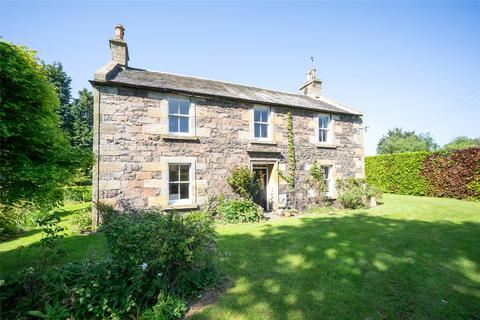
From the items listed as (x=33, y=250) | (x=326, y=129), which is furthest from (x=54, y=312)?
(x=326, y=129)

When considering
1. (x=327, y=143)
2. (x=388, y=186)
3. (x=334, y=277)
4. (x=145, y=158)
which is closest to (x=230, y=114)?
(x=145, y=158)

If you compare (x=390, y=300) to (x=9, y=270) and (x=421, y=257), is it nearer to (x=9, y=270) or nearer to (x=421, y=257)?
(x=421, y=257)

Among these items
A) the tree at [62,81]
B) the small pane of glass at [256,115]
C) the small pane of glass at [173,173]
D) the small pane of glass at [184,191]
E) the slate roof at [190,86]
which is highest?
the tree at [62,81]

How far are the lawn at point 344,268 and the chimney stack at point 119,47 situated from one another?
7.99m

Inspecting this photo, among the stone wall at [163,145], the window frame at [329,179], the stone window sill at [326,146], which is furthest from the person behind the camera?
the window frame at [329,179]

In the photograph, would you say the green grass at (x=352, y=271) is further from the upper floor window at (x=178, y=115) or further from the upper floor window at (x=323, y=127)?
the upper floor window at (x=323, y=127)

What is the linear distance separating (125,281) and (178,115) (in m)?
7.58

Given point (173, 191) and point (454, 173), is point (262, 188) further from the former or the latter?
point (454, 173)

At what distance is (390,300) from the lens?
12.3 feet

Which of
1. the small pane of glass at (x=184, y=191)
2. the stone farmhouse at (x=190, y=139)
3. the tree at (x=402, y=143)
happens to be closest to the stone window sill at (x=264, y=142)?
the stone farmhouse at (x=190, y=139)

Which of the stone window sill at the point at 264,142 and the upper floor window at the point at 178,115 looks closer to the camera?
the upper floor window at the point at 178,115

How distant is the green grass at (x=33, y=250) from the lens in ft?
16.0

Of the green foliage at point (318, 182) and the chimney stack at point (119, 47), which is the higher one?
the chimney stack at point (119, 47)

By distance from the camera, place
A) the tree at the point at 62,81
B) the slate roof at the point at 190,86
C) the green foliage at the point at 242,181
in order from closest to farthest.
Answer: the slate roof at the point at 190,86 < the green foliage at the point at 242,181 < the tree at the point at 62,81
